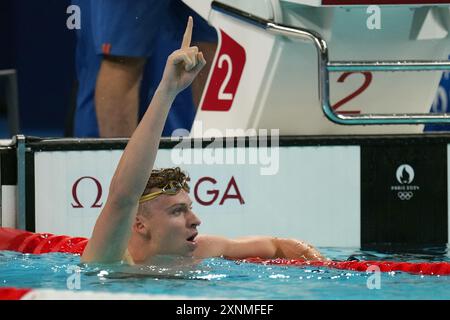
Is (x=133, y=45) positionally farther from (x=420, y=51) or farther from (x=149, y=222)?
(x=149, y=222)

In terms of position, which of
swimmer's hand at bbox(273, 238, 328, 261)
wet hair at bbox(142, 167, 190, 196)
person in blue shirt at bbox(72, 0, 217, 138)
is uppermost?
person in blue shirt at bbox(72, 0, 217, 138)

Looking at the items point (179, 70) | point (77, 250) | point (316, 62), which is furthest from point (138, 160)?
point (316, 62)

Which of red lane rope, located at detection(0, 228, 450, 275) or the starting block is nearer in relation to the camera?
red lane rope, located at detection(0, 228, 450, 275)

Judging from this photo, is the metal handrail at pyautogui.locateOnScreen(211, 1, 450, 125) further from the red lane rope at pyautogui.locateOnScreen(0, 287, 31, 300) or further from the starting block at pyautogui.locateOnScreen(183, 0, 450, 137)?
the red lane rope at pyautogui.locateOnScreen(0, 287, 31, 300)

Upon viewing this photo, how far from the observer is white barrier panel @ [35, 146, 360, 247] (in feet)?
15.6

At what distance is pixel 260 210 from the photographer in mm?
4812

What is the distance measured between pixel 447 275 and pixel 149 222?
39.2 inches

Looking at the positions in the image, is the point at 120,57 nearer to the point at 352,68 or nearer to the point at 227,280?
the point at 352,68

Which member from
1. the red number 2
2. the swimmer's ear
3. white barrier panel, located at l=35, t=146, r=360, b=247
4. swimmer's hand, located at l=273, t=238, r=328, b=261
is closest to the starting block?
the red number 2

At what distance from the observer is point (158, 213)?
393cm

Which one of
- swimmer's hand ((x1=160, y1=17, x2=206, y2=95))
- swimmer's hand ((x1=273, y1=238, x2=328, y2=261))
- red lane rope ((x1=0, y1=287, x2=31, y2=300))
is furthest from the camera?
swimmer's hand ((x1=273, y1=238, x2=328, y2=261))

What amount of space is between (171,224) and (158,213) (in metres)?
0.06

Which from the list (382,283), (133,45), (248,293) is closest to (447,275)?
(382,283)

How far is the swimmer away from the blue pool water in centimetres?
8
